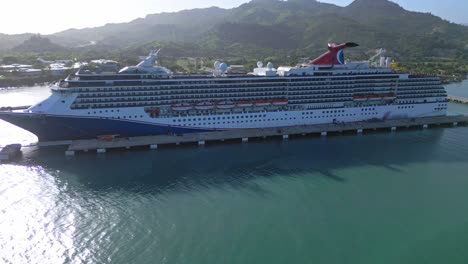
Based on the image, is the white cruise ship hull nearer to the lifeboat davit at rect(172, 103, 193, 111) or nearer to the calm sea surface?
the lifeboat davit at rect(172, 103, 193, 111)

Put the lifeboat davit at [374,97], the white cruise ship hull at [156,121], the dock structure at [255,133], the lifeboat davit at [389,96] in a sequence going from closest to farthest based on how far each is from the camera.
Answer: the white cruise ship hull at [156,121] → the dock structure at [255,133] → the lifeboat davit at [374,97] → the lifeboat davit at [389,96]

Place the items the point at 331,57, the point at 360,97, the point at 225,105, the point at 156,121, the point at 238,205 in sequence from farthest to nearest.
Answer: the point at 331,57 < the point at 360,97 < the point at 225,105 < the point at 156,121 < the point at 238,205

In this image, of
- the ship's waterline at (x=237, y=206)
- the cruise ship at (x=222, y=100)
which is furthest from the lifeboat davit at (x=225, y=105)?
the ship's waterline at (x=237, y=206)

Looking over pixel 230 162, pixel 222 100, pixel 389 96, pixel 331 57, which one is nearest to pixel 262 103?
pixel 222 100

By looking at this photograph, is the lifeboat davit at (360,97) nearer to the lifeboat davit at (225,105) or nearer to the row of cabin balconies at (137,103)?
the row of cabin balconies at (137,103)

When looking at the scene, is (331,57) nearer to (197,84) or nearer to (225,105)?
(225,105)

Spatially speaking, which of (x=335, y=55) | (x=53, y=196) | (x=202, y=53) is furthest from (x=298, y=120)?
(x=202, y=53)

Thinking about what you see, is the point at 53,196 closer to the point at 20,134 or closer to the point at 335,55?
the point at 20,134
